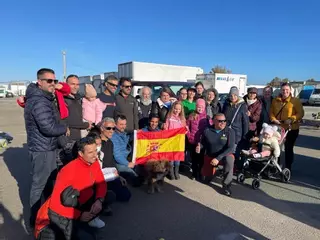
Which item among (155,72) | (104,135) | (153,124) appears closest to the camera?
(104,135)

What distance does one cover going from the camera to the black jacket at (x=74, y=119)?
4152 mm

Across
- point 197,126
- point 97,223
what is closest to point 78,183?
point 97,223

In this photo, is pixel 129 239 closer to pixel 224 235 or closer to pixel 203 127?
pixel 224 235

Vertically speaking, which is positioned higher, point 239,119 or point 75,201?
point 239,119

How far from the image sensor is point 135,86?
13.6 metres

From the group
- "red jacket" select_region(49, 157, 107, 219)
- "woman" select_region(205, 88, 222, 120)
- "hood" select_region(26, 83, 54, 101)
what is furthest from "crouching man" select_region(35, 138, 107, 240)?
"woman" select_region(205, 88, 222, 120)

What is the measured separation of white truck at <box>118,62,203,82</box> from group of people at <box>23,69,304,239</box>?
12.6 metres

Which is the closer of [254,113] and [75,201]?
[75,201]

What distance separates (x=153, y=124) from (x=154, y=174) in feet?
3.55

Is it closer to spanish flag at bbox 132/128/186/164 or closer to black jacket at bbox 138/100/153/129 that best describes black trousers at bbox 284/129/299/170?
spanish flag at bbox 132/128/186/164

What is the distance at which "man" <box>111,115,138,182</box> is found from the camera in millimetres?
4738

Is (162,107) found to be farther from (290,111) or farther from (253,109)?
(290,111)

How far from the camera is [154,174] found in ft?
15.8

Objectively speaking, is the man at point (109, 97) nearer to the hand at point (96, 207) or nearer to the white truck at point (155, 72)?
the hand at point (96, 207)
